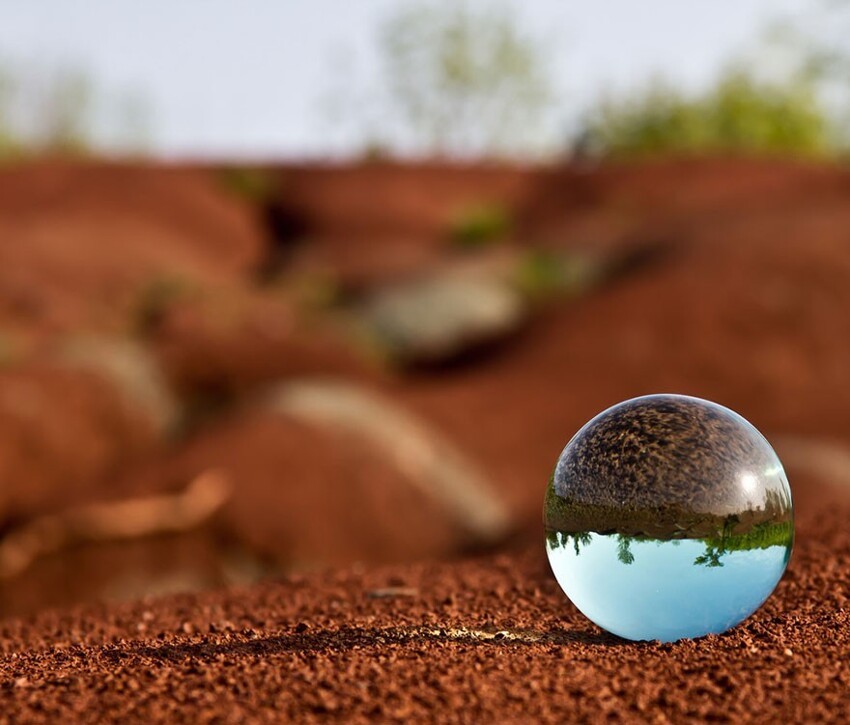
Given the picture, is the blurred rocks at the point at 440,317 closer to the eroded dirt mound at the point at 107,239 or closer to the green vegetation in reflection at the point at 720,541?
the eroded dirt mound at the point at 107,239

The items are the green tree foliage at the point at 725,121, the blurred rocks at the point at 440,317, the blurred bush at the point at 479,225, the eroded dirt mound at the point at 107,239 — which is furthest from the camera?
the green tree foliage at the point at 725,121

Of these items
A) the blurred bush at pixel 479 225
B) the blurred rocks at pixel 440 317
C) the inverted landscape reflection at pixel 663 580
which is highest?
the inverted landscape reflection at pixel 663 580

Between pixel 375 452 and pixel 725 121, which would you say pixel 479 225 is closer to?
pixel 375 452

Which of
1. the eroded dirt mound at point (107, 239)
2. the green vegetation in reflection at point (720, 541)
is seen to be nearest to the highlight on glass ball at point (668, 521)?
the green vegetation in reflection at point (720, 541)

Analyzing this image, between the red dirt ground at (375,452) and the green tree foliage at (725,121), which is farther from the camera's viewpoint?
the green tree foliage at (725,121)

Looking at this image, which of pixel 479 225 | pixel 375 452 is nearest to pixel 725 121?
pixel 479 225

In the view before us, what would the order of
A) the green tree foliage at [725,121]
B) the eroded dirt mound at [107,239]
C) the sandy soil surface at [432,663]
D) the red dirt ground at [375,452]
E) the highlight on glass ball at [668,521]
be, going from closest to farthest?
the sandy soil surface at [432,663], the red dirt ground at [375,452], the highlight on glass ball at [668,521], the eroded dirt mound at [107,239], the green tree foliage at [725,121]

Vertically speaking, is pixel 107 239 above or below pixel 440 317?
above

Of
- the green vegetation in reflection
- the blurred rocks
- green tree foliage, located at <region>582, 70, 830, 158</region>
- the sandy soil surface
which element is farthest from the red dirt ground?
green tree foliage, located at <region>582, 70, 830, 158</region>
